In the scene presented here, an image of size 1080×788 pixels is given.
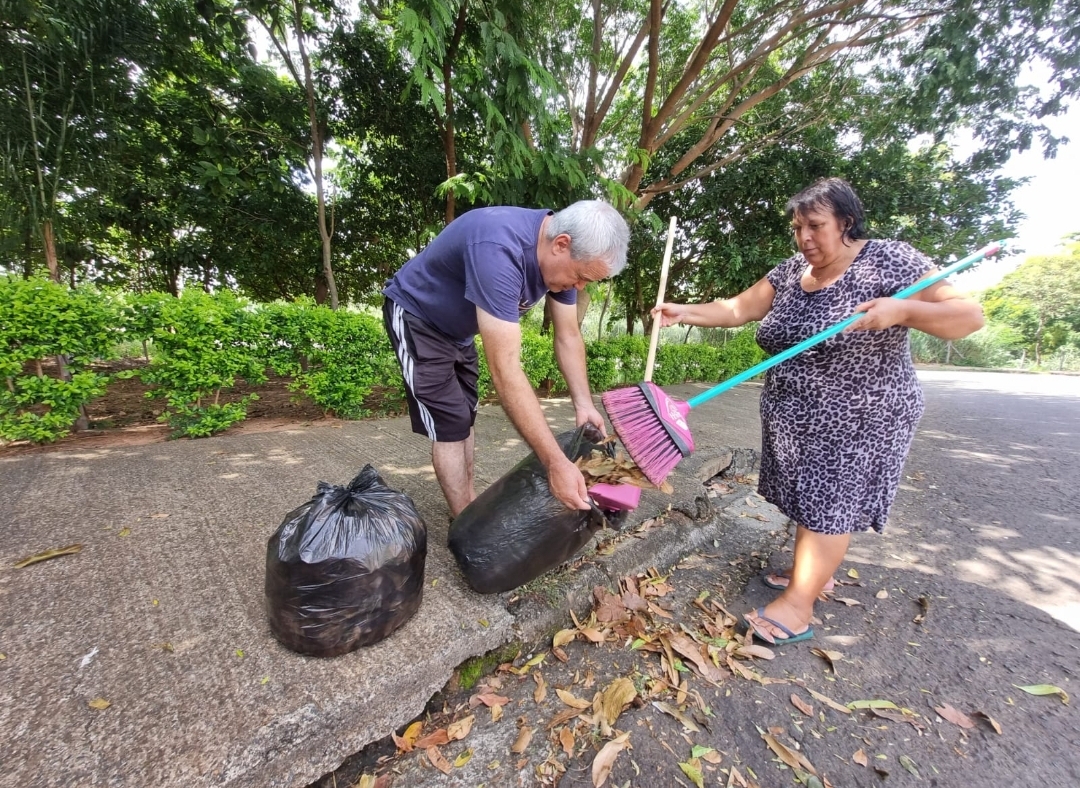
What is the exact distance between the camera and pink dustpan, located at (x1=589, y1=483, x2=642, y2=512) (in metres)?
1.51

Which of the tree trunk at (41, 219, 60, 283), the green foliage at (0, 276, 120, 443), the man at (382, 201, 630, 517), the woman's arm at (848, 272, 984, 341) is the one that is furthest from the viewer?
the tree trunk at (41, 219, 60, 283)

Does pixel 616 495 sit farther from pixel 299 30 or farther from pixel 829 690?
pixel 299 30

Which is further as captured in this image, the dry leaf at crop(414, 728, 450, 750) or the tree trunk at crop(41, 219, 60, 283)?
the tree trunk at crop(41, 219, 60, 283)

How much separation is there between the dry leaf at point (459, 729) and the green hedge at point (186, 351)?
10.4ft

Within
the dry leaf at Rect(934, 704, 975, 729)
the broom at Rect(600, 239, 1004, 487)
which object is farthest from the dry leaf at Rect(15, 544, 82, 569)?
the dry leaf at Rect(934, 704, 975, 729)

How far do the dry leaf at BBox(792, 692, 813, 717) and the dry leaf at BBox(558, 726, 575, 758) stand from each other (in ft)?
2.48

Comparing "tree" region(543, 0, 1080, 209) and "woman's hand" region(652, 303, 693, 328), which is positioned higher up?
"tree" region(543, 0, 1080, 209)

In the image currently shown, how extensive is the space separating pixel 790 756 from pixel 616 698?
1.63 feet

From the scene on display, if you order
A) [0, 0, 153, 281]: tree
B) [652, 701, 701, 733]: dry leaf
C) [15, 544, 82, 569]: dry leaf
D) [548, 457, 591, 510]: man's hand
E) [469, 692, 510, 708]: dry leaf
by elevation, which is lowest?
[652, 701, 701, 733]: dry leaf

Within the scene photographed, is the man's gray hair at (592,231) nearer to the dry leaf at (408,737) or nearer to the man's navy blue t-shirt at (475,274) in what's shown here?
the man's navy blue t-shirt at (475,274)

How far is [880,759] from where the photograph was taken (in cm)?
122

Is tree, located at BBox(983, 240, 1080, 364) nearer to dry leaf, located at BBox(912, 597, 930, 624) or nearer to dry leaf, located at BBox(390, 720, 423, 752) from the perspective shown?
dry leaf, located at BBox(912, 597, 930, 624)

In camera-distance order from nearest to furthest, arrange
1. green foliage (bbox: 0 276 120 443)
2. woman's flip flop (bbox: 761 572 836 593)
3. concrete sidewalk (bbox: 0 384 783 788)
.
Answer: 1. concrete sidewalk (bbox: 0 384 783 788)
2. woman's flip flop (bbox: 761 572 836 593)
3. green foliage (bbox: 0 276 120 443)

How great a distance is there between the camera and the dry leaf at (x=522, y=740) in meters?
1.22
